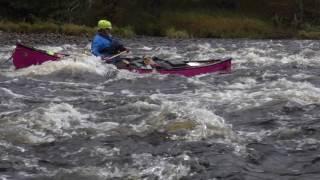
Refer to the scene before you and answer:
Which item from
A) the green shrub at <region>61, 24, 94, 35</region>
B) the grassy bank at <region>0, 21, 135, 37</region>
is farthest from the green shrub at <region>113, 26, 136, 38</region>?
the green shrub at <region>61, 24, 94, 35</region>

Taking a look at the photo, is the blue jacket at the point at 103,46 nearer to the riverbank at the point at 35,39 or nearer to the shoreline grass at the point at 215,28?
the riverbank at the point at 35,39

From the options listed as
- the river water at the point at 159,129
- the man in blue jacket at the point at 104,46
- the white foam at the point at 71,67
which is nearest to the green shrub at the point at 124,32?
the man in blue jacket at the point at 104,46

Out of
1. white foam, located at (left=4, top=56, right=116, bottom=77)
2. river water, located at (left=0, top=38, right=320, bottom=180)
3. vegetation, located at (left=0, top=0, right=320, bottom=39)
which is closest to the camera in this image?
river water, located at (left=0, top=38, right=320, bottom=180)

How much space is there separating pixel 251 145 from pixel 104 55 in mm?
11023

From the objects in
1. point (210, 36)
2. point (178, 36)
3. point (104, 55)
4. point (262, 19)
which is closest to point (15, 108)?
point (104, 55)

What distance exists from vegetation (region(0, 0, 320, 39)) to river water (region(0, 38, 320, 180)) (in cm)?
2695

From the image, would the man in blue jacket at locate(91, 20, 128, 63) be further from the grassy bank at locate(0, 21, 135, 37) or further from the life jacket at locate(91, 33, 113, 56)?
the grassy bank at locate(0, 21, 135, 37)

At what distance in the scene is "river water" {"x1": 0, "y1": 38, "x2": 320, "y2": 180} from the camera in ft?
26.8

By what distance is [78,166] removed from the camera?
8227 millimetres

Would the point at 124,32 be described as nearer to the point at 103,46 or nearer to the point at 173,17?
the point at 173,17

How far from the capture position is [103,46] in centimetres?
1964

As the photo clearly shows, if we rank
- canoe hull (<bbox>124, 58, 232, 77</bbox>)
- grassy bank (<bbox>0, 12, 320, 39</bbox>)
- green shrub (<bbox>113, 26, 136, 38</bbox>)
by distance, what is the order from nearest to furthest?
canoe hull (<bbox>124, 58, 232, 77</bbox>) < green shrub (<bbox>113, 26, 136, 38</bbox>) < grassy bank (<bbox>0, 12, 320, 39</bbox>)

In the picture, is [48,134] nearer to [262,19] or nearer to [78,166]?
[78,166]

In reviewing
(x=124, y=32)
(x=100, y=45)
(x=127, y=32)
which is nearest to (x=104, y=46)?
(x=100, y=45)
